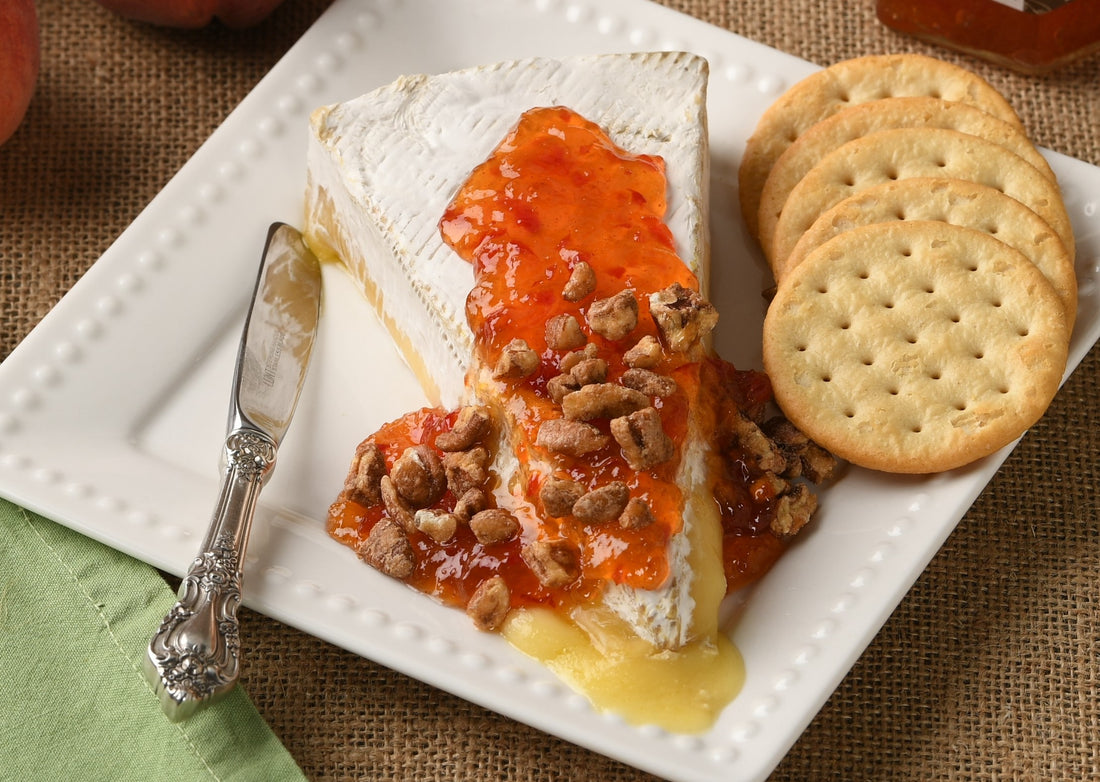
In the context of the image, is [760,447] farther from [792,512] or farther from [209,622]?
[209,622]

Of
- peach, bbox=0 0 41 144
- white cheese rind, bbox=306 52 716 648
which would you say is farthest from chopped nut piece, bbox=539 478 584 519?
peach, bbox=0 0 41 144

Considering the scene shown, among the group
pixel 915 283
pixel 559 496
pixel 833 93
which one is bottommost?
pixel 559 496

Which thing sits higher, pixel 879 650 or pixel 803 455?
pixel 803 455

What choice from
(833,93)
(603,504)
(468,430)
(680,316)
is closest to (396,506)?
(468,430)

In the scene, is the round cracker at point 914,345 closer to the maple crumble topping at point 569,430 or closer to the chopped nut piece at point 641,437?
the maple crumble topping at point 569,430

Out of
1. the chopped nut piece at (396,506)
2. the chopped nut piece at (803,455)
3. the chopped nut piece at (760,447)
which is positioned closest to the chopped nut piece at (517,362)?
the chopped nut piece at (396,506)

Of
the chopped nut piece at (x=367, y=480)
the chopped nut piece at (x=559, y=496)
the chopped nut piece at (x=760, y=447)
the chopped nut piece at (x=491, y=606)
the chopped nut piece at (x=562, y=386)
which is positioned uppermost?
the chopped nut piece at (x=562, y=386)

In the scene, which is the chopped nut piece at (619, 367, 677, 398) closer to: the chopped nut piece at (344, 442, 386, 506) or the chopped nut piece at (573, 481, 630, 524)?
the chopped nut piece at (573, 481, 630, 524)
